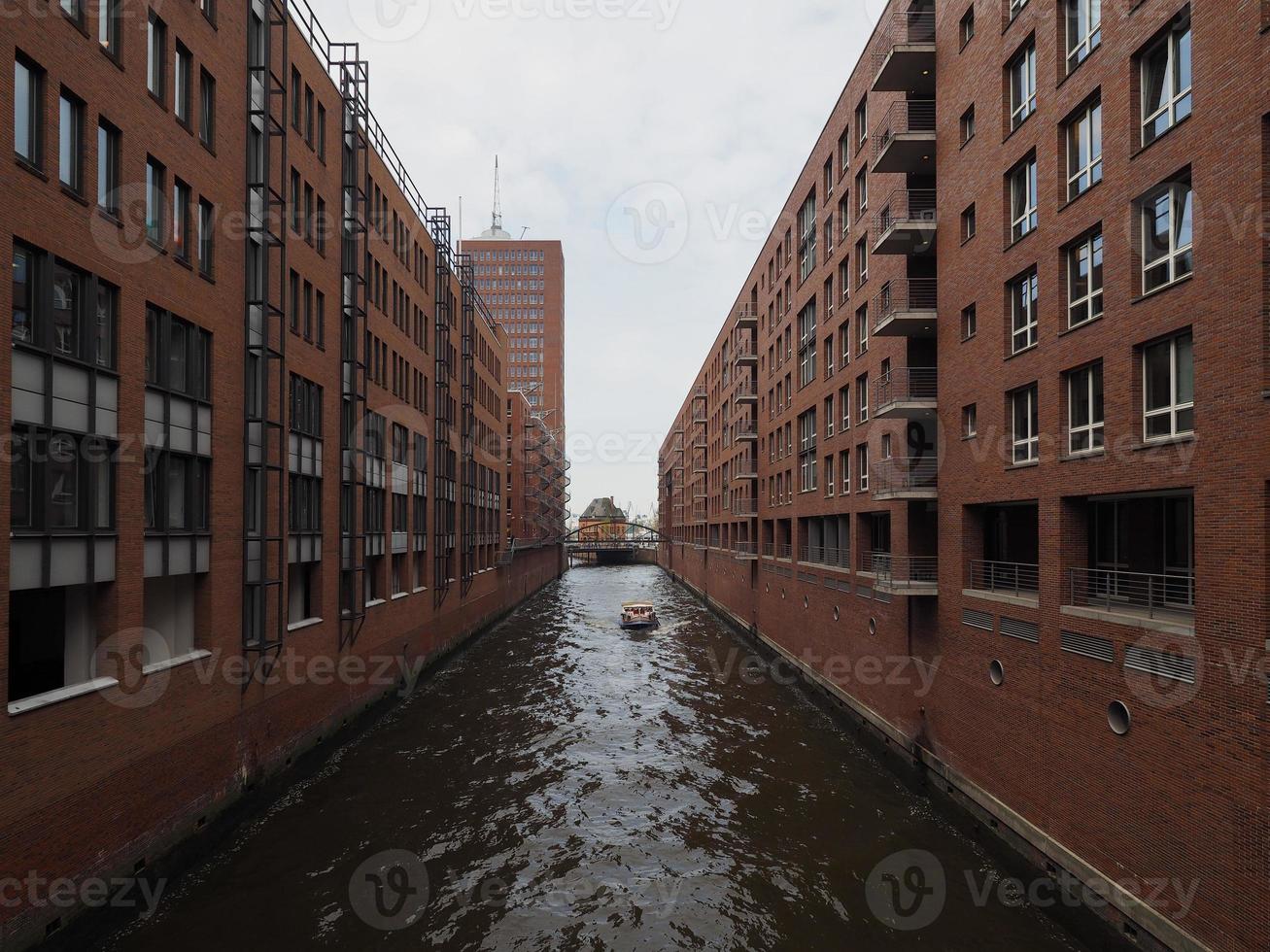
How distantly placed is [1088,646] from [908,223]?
431 inches

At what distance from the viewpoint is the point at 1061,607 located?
41.1ft

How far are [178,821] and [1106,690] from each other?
614 inches

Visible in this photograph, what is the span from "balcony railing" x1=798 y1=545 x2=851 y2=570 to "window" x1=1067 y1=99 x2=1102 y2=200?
13.2 meters

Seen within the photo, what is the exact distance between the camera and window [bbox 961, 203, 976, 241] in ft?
54.2

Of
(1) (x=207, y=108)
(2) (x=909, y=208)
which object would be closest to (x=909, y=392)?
(2) (x=909, y=208)

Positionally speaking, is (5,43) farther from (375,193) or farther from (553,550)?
(553,550)

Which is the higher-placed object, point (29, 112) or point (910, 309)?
point (29, 112)

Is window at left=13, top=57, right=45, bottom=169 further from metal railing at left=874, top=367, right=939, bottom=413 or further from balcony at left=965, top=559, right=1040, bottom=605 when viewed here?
balcony at left=965, top=559, right=1040, bottom=605

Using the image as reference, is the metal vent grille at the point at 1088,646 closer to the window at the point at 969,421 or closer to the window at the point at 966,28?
the window at the point at 969,421

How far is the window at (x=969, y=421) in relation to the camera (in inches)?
644

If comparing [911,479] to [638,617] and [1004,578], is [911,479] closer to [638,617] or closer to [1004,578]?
[1004,578]

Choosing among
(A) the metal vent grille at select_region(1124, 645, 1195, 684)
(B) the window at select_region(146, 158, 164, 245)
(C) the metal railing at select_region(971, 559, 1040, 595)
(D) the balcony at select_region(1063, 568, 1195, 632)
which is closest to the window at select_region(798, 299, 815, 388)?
(C) the metal railing at select_region(971, 559, 1040, 595)

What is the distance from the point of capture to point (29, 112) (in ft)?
33.6

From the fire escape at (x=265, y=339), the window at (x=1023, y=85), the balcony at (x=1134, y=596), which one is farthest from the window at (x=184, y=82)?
the balcony at (x=1134, y=596)
